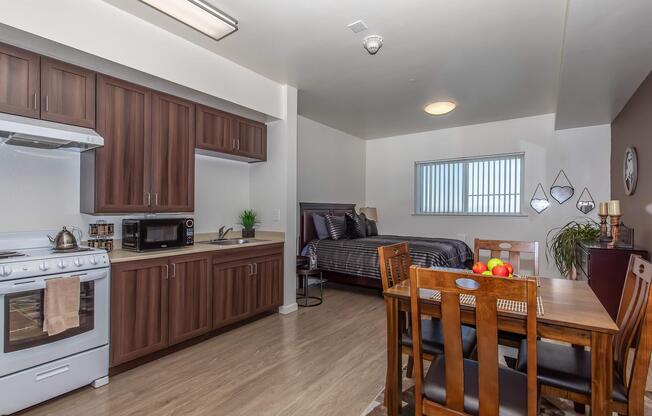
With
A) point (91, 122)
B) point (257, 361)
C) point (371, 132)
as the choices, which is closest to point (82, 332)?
point (257, 361)

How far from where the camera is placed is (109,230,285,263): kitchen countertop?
2518 millimetres

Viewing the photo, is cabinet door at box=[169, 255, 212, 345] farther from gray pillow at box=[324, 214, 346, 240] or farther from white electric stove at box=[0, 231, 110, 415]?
gray pillow at box=[324, 214, 346, 240]

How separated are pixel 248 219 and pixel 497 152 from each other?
429 cm

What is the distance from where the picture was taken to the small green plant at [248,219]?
405 centimetres

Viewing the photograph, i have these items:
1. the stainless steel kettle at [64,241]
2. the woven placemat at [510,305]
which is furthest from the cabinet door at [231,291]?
the woven placemat at [510,305]

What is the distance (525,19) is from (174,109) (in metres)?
3.02

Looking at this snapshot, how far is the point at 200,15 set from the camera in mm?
2414

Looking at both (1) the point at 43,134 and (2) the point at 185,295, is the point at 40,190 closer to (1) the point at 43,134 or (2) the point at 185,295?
(1) the point at 43,134

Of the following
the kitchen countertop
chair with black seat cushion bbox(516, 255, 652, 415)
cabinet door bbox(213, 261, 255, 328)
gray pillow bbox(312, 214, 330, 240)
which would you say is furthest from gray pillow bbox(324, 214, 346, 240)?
chair with black seat cushion bbox(516, 255, 652, 415)

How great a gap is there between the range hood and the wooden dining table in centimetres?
224

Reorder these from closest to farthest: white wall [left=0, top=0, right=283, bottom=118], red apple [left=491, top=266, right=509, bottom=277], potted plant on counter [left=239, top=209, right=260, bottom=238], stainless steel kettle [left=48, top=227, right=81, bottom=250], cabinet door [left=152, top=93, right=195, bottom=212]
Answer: red apple [left=491, top=266, right=509, bottom=277]
white wall [left=0, top=0, right=283, bottom=118]
stainless steel kettle [left=48, top=227, right=81, bottom=250]
cabinet door [left=152, top=93, right=195, bottom=212]
potted plant on counter [left=239, top=209, right=260, bottom=238]

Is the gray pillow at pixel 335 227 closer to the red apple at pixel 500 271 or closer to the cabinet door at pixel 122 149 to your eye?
the cabinet door at pixel 122 149

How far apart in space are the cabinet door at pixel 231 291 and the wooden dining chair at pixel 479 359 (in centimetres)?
217

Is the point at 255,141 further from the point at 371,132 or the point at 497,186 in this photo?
the point at 497,186
